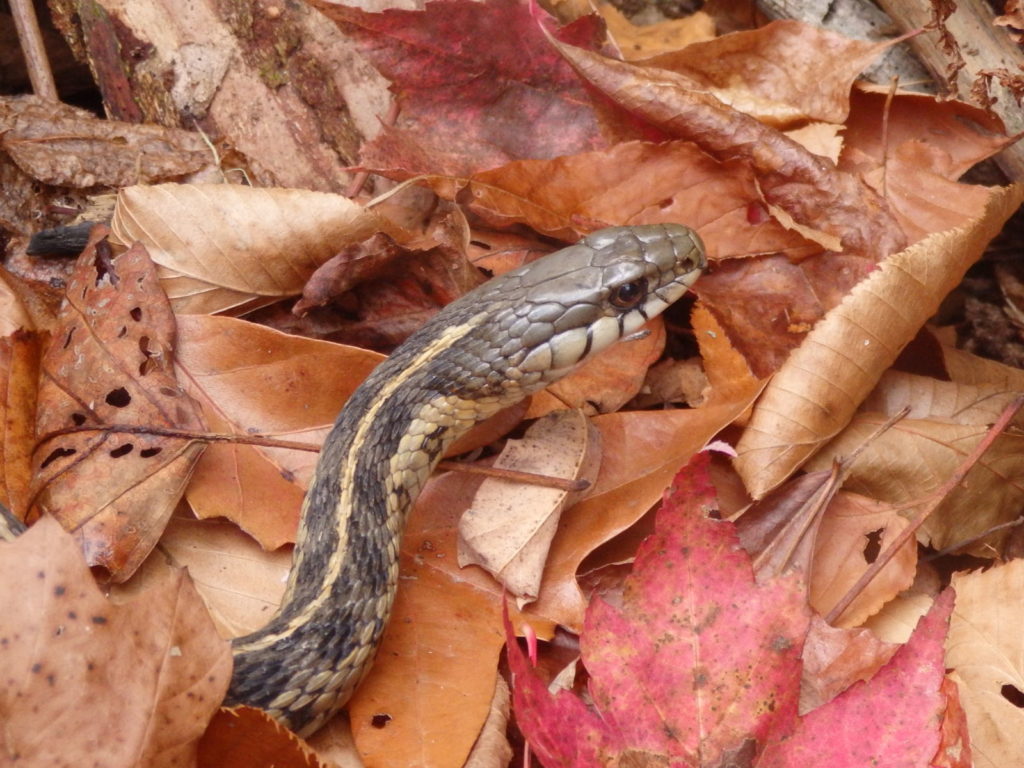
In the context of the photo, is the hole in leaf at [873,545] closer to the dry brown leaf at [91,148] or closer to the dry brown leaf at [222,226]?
the dry brown leaf at [222,226]

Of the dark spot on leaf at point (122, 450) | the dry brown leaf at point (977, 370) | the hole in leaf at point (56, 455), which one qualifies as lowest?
the dry brown leaf at point (977, 370)

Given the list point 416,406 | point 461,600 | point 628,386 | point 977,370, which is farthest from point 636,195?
point 461,600

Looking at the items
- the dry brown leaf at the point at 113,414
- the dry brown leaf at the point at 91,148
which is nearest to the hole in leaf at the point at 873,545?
the dry brown leaf at the point at 113,414

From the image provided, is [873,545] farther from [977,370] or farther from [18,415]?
[18,415]

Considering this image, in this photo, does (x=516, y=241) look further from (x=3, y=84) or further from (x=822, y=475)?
(x=3, y=84)

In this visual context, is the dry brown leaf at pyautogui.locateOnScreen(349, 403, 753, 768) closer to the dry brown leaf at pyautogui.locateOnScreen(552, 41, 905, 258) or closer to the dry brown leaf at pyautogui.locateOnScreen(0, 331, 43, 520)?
the dry brown leaf at pyautogui.locateOnScreen(552, 41, 905, 258)

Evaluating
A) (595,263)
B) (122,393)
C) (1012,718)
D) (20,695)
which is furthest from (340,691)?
(1012,718)
